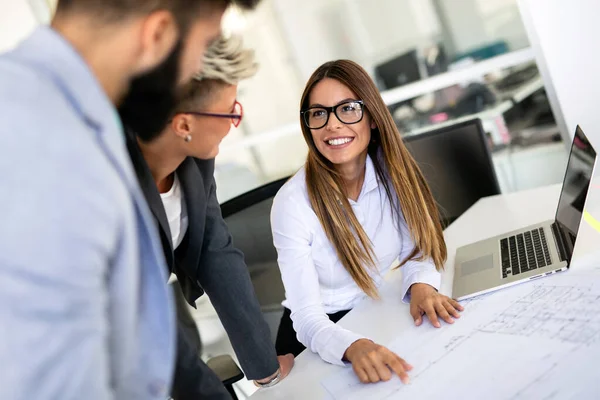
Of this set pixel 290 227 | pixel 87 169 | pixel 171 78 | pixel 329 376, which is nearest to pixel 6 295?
pixel 87 169

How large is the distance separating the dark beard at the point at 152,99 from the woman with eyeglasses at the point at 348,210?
754mm

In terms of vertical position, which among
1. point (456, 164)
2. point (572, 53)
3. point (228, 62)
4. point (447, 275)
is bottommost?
point (447, 275)

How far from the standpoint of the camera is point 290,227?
4.75ft

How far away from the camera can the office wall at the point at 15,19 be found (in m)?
3.50

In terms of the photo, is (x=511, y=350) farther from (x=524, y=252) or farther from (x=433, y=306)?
(x=524, y=252)

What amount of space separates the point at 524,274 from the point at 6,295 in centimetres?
106

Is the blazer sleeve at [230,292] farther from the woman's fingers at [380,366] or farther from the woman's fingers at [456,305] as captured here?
the woman's fingers at [456,305]

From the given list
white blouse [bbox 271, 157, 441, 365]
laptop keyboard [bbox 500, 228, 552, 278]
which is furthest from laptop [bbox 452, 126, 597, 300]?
white blouse [bbox 271, 157, 441, 365]

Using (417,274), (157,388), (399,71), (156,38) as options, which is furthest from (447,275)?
(399,71)

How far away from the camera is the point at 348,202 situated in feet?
5.04

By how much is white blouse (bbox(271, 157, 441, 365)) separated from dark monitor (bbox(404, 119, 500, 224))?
0.61 metres

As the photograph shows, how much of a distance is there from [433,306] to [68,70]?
905 millimetres

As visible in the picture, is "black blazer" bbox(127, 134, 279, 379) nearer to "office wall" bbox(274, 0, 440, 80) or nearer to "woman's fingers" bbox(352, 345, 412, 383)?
"woman's fingers" bbox(352, 345, 412, 383)

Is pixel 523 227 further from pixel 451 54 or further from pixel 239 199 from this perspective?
pixel 451 54
